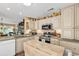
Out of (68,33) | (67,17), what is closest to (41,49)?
(68,33)

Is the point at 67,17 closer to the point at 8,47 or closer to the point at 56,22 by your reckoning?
the point at 56,22

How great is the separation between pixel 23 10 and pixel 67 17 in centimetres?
55

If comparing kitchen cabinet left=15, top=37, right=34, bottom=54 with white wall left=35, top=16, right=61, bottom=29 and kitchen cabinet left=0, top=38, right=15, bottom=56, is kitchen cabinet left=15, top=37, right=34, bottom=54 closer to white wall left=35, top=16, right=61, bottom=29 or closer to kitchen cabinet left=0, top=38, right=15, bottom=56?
kitchen cabinet left=0, top=38, right=15, bottom=56

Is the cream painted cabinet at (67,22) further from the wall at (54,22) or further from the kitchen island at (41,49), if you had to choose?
the kitchen island at (41,49)

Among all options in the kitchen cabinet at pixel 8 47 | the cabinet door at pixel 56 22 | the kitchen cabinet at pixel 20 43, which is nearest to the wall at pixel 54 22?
the cabinet door at pixel 56 22

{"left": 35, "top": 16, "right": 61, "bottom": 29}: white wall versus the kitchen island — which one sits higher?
{"left": 35, "top": 16, "right": 61, "bottom": 29}: white wall

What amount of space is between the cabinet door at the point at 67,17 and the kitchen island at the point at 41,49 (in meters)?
0.30

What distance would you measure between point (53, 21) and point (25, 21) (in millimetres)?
355

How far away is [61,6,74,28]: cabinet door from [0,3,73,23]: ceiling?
7cm

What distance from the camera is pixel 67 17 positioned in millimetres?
1032

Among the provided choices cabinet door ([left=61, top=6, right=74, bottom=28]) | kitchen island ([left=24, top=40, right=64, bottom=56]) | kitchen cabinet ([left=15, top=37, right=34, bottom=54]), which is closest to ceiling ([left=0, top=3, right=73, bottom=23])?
cabinet door ([left=61, top=6, right=74, bottom=28])

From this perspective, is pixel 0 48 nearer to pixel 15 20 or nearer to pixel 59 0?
pixel 15 20

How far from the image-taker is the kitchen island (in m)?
0.92

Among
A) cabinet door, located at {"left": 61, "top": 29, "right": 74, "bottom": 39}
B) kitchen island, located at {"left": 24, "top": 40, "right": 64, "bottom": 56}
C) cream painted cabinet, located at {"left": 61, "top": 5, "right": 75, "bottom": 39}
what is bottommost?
kitchen island, located at {"left": 24, "top": 40, "right": 64, "bottom": 56}
